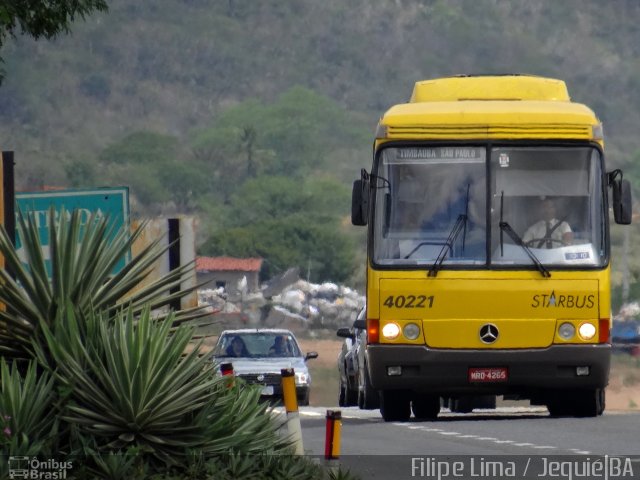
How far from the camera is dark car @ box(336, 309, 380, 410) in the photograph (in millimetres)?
26594

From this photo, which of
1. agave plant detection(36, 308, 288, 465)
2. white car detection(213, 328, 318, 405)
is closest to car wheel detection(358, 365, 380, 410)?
white car detection(213, 328, 318, 405)

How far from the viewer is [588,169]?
1841 centimetres

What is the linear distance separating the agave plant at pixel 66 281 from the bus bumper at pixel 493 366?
16.9 ft

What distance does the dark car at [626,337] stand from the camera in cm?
9406

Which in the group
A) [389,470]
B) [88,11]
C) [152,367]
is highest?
[88,11]

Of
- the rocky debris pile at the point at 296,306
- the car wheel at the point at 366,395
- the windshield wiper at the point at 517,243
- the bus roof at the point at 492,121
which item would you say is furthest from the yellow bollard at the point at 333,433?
the rocky debris pile at the point at 296,306

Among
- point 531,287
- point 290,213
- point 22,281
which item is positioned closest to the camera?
point 22,281

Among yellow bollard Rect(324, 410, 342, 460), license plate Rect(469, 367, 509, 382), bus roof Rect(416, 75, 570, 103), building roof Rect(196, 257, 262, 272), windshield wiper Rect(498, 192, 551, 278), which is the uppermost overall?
building roof Rect(196, 257, 262, 272)

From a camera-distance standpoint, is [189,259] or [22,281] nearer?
[22,281]

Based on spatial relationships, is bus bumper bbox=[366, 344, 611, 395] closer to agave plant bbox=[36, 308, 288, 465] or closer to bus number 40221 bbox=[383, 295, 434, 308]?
bus number 40221 bbox=[383, 295, 434, 308]

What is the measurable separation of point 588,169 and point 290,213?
517 feet

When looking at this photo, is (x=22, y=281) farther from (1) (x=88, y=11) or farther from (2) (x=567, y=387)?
(2) (x=567, y=387)

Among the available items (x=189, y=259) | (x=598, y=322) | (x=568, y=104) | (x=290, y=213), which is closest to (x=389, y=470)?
(x=189, y=259)

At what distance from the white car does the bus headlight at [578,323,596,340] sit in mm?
11590
